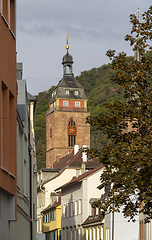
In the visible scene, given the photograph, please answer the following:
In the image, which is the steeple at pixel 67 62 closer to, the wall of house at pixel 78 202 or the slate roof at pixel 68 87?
the slate roof at pixel 68 87

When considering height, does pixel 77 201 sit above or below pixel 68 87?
below

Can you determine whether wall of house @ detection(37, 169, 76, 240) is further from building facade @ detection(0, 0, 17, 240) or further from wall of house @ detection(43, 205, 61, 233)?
building facade @ detection(0, 0, 17, 240)

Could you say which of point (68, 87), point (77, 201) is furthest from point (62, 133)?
point (77, 201)

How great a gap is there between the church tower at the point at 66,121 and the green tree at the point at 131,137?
114 meters

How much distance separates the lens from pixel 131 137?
13.4 meters

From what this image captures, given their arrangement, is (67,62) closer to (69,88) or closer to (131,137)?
(69,88)

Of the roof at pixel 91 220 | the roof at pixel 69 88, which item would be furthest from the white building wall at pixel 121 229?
the roof at pixel 69 88

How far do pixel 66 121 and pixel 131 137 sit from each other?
393ft

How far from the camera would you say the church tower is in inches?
5162

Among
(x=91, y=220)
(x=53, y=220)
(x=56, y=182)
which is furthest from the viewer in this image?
(x=56, y=182)

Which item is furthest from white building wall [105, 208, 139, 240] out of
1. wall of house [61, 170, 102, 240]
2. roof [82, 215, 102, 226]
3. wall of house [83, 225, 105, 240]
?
wall of house [61, 170, 102, 240]

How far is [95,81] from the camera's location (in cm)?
18688

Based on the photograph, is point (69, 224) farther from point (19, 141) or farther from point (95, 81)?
point (95, 81)

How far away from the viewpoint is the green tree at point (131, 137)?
12562 mm
